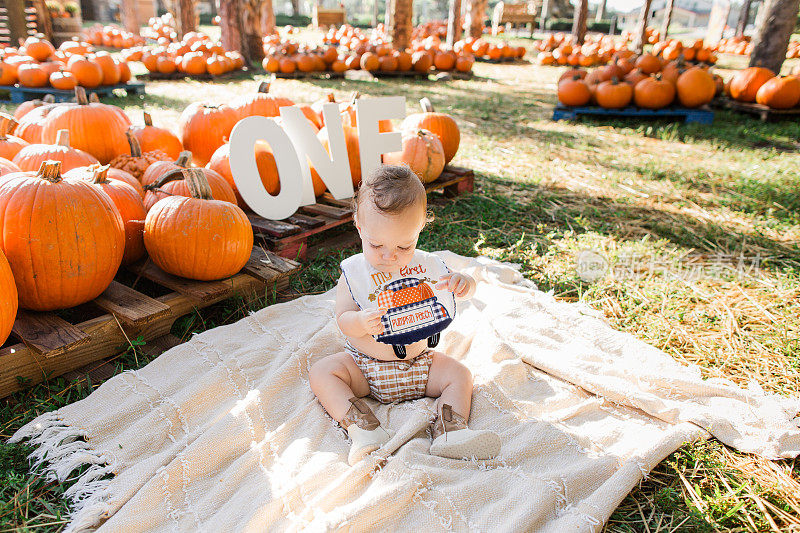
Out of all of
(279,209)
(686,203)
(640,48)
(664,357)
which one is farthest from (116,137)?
(640,48)

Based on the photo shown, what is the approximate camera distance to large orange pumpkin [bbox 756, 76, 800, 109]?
23.1ft

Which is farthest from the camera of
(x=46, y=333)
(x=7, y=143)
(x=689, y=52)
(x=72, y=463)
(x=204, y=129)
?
(x=689, y=52)

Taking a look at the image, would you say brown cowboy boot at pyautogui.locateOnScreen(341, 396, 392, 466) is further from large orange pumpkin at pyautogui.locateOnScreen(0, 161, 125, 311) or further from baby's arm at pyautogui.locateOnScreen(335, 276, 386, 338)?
large orange pumpkin at pyautogui.locateOnScreen(0, 161, 125, 311)

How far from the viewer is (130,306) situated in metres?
2.23

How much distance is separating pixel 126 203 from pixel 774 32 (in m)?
8.80

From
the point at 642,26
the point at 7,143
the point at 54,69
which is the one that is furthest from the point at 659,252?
the point at 642,26

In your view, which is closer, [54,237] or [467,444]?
[467,444]

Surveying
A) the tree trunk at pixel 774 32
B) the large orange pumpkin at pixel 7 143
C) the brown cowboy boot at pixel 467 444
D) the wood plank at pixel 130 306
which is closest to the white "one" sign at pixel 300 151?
the wood plank at pixel 130 306

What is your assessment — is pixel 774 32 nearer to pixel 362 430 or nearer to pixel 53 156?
pixel 362 430

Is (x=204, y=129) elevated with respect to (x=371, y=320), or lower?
elevated

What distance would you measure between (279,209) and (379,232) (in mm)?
1625

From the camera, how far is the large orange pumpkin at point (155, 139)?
3.67 m

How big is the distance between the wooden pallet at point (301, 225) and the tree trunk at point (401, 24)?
9396 mm

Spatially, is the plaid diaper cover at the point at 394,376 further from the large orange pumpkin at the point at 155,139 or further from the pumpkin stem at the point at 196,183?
the large orange pumpkin at the point at 155,139
